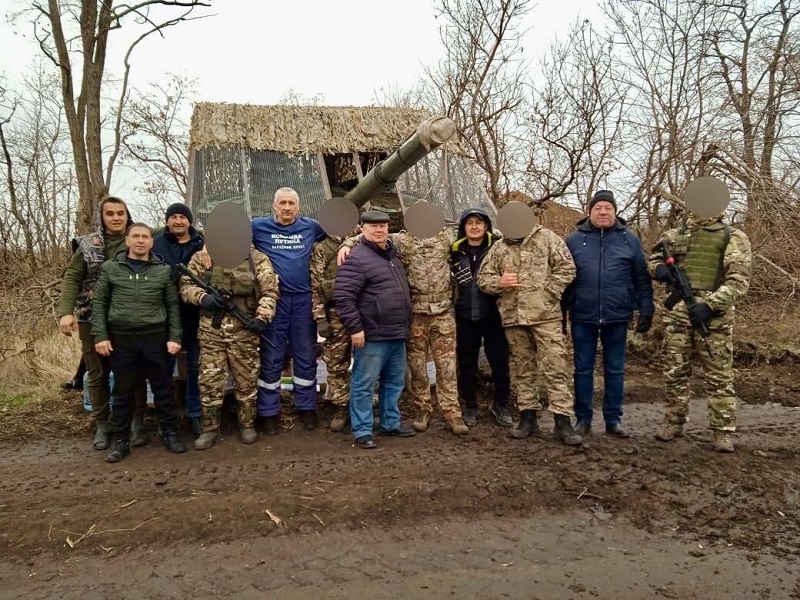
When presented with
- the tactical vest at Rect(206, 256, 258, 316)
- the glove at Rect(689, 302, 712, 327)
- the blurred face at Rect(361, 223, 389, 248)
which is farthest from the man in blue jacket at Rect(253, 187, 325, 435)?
the glove at Rect(689, 302, 712, 327)

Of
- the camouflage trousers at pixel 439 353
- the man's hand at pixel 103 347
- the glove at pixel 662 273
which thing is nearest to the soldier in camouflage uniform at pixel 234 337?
the man's hand at pixel 103 347

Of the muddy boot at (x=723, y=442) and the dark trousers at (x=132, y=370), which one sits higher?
the dark trousers at (x=132, y=370)

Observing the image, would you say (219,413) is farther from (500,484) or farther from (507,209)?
(507,209)

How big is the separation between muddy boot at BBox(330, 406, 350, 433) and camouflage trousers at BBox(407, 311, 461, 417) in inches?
27.6

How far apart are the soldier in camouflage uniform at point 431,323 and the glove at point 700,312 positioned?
6.14ft

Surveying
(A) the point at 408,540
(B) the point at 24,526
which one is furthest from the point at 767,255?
(B) the point at 24,526

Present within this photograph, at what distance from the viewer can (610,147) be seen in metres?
9.30

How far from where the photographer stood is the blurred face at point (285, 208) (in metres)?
4.74

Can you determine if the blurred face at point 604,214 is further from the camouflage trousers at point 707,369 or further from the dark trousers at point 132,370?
the dark trousers at point 132,370

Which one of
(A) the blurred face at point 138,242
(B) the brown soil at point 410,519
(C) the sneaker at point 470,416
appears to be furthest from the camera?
(C) the sneaker at point 470,416

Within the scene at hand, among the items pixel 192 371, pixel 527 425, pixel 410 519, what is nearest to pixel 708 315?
pixel 527 425

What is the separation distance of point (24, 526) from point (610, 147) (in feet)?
30.4

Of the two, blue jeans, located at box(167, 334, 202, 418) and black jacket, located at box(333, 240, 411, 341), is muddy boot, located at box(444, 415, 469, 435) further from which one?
blue jeans, located at box(167, 334, 202, 418)

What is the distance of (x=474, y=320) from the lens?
15.6ft
